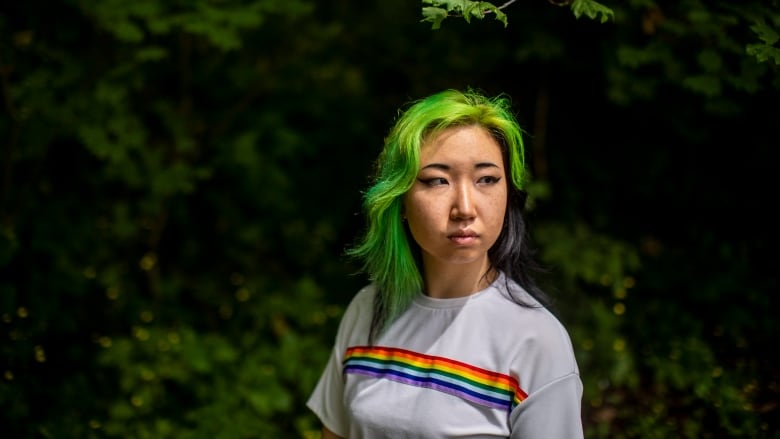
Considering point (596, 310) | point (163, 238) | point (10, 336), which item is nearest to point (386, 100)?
point (163, 238)

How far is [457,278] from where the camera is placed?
1.83 m

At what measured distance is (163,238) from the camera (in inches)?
167

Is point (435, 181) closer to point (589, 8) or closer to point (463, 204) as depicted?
point (463, 204)

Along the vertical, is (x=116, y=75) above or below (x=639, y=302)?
above

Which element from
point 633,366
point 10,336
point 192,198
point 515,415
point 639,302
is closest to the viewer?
point 515,415

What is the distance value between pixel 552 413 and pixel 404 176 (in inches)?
27.1

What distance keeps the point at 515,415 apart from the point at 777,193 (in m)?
2.40

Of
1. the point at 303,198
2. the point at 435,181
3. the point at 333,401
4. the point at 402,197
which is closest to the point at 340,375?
the point at 333,401

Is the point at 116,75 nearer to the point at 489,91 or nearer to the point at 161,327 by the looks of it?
the point at 161,327

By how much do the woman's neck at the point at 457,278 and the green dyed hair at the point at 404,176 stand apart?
54 millimetres

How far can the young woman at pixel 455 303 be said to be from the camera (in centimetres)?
163

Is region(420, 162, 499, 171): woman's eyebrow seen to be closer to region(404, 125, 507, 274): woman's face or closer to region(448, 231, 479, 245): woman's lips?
region(404, 125, 507, 274): woman's face

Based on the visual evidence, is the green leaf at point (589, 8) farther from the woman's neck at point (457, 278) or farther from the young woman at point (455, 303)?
the woman's neck at point (457, 278)

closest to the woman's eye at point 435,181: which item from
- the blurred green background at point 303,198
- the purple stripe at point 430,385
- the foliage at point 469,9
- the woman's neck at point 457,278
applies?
the woman's neck at point 457,278
